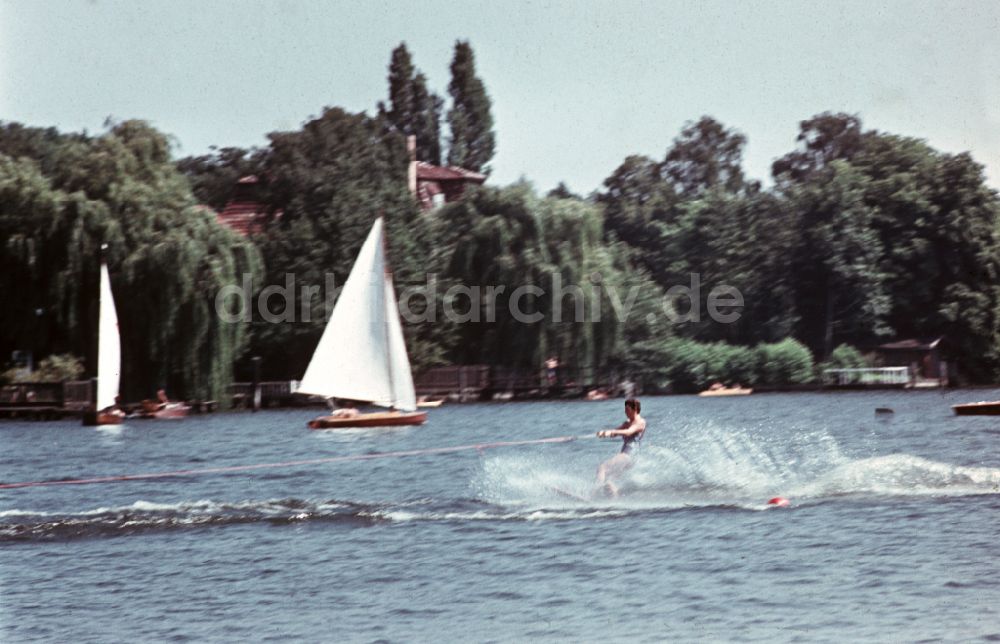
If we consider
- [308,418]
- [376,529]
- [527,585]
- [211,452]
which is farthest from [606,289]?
[527,585]

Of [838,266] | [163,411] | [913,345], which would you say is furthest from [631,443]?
[838,266]

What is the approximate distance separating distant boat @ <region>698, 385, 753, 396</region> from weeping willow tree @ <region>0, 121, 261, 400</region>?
32.8 metres

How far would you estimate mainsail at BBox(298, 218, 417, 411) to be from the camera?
54500 millimetres

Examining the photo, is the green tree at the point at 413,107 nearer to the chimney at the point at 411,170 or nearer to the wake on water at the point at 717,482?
the chimney at the point at 411,170

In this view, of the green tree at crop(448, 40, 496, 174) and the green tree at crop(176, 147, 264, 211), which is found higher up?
the green tree at crop(448, 40, 496, 174)

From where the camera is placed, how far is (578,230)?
8288cm

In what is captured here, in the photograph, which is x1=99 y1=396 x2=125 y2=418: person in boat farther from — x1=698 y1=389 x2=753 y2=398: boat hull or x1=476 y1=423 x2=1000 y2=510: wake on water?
x1=698 y1=389 x2=753 y2=398: boat hull

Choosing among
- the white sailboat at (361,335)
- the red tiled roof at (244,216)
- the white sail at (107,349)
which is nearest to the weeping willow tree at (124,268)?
the white sail at (107,349)

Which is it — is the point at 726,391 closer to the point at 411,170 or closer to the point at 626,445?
the point at 411,170

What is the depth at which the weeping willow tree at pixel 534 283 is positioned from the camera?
8150 centimetres

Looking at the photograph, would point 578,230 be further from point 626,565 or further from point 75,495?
point 626,565

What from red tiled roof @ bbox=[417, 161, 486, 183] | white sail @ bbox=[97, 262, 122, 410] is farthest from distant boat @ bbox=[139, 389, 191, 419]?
red tiled roof @ bbox=[417, 161, 486, 183]

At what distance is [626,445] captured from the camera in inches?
1116

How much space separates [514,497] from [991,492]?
327 inches
